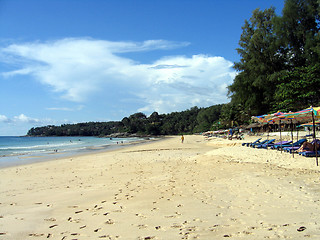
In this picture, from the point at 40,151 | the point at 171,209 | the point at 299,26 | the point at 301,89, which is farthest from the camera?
the point at 40,151

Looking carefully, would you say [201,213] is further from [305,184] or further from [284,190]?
[305,184]

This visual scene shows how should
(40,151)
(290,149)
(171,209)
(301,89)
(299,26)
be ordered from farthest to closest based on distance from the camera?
(40,151) < (299,26) < (301,89) < (290,149) < (171,209)

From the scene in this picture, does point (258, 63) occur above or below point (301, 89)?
above

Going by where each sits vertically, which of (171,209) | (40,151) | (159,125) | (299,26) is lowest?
(40,151)

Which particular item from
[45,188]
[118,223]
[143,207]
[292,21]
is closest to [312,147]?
[143,207]

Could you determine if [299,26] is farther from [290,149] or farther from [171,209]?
[171,209]

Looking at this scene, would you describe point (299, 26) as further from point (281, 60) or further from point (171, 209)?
point (171, 209)

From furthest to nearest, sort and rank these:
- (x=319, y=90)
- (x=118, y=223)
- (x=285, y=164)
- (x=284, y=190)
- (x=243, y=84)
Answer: (x=243, y=84)
(x=319, y=90)
(x=285, y=164)
(x=284, y=190)
(x=118, y=223)

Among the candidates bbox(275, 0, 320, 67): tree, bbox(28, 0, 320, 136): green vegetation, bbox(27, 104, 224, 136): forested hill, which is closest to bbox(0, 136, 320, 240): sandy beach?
bbox(28, 0, 320, 136): green vegetation

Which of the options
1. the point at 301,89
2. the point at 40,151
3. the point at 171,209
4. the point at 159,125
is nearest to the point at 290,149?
the point at 171,209

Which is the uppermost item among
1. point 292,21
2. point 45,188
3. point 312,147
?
point 292,21

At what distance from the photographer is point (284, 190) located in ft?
18.6

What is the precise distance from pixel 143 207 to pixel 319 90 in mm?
26706

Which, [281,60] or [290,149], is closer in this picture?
[290,149]
